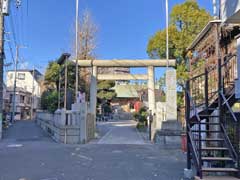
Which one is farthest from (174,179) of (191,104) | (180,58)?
(180,58)

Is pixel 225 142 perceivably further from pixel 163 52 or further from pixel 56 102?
pixel 56 102

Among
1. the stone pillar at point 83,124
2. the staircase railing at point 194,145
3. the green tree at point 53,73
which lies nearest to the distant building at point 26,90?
the green tree at point 53,73

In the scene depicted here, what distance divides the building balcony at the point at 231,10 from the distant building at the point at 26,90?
44.1 meters

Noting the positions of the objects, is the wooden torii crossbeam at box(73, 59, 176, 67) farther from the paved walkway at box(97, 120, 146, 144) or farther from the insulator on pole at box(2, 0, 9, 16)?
the insulator on pole at box(2, 0, 9, 16)

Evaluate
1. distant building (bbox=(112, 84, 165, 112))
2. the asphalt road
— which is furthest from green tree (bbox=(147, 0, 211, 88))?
distant building (bbox=(112, 84, 165, 112))

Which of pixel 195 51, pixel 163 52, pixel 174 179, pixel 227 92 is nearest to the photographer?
pixel 174 179

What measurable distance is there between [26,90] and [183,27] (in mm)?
39584

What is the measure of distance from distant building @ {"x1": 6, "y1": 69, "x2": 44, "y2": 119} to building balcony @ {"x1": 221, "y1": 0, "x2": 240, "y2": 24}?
44.1 m

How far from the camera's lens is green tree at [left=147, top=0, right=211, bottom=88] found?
1775 cm

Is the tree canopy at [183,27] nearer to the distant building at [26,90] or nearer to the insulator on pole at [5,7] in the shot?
the insulator on pole at [5,7]

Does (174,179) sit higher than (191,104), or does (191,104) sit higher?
(191,104)

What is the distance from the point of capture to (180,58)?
727 inches

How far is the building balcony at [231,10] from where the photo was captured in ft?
19.4

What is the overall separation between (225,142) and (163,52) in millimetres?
13913
